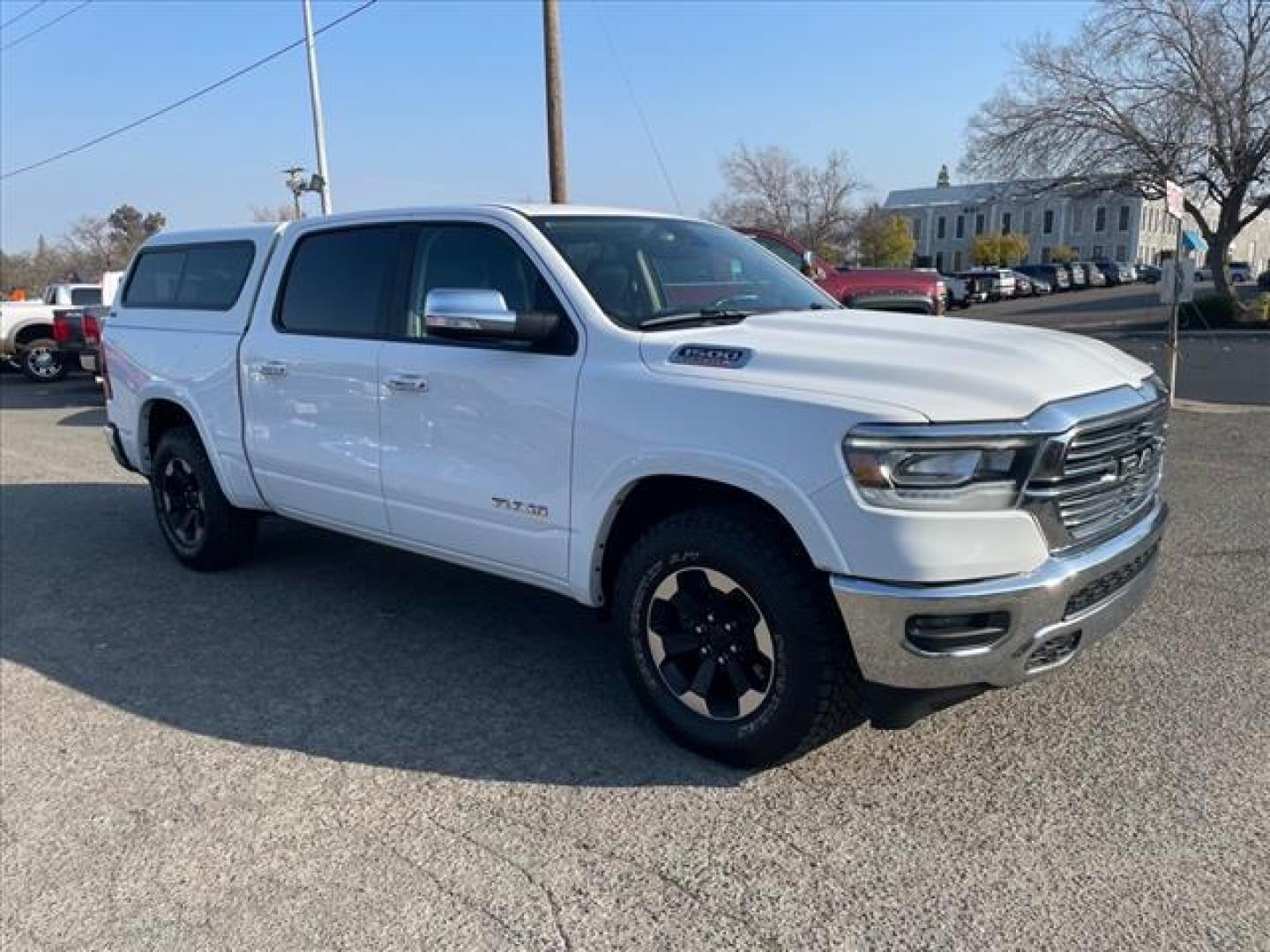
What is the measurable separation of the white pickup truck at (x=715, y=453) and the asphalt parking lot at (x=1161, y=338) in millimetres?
11393

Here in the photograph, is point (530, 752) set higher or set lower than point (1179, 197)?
lower

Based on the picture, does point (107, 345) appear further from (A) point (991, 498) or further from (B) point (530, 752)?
(A) point (991, 498)

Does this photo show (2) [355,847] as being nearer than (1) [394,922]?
No

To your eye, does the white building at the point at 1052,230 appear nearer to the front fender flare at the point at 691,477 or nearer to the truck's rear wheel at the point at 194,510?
the truck's rear wheel at the point at 194,510

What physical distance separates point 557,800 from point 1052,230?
4536 inches

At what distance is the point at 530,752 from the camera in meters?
3.71

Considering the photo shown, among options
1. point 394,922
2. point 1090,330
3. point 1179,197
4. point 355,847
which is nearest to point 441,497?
point 355,847

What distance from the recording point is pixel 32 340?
19.7 m

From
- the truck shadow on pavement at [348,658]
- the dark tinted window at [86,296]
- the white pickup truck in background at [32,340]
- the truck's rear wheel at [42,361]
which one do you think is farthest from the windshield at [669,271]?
the dark tinted window at [86,296]

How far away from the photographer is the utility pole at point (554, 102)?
1636 centimetres

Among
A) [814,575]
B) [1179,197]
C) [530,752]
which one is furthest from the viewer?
[1179,197]

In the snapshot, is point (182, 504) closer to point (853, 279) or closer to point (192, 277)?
point (192, 277)

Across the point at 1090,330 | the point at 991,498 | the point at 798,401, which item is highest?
the point at 798,401

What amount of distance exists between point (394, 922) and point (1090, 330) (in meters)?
30.2
